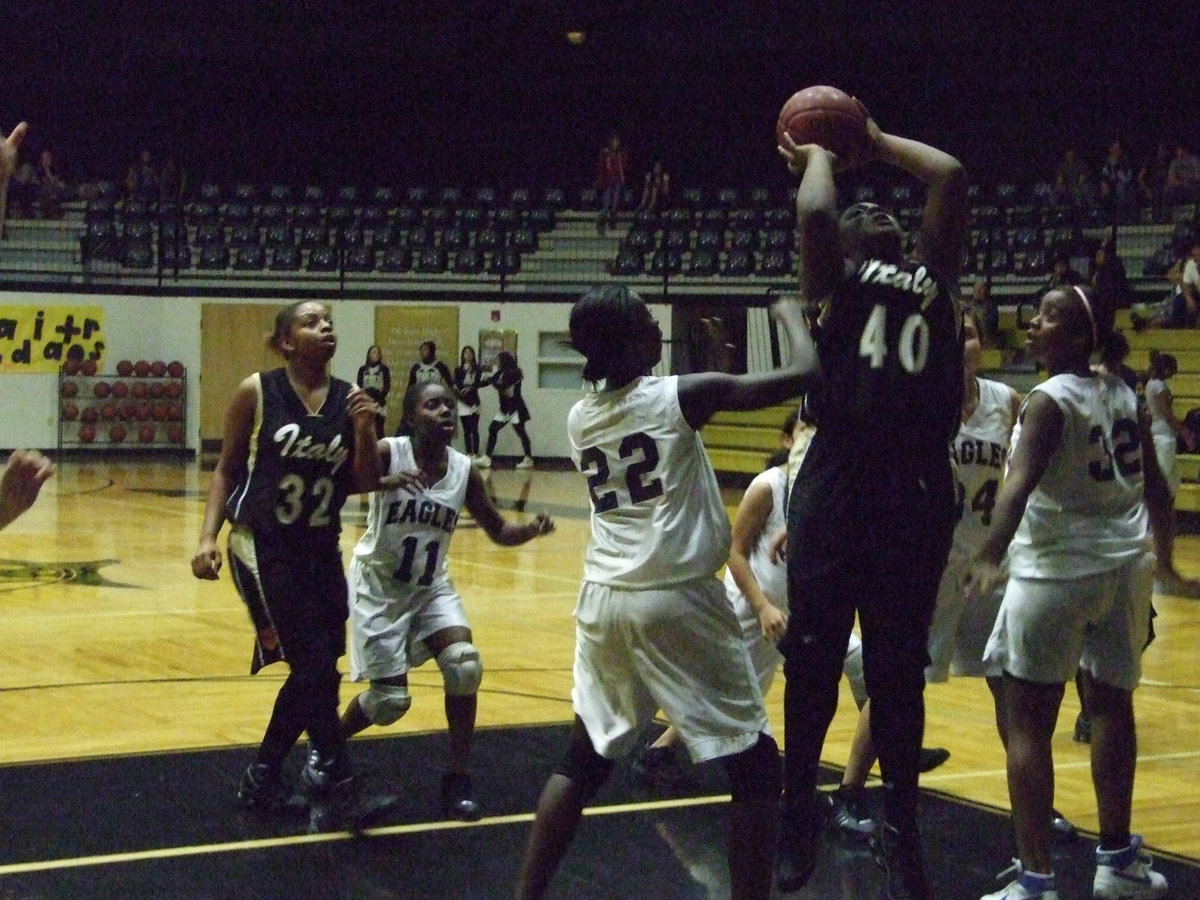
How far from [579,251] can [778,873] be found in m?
21.6

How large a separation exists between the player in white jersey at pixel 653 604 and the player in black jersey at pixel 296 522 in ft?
5.16

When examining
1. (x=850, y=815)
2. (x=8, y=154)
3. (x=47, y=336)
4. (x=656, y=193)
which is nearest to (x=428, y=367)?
(x=656, y=193)

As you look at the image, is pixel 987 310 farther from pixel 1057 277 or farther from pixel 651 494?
pixel 651 494

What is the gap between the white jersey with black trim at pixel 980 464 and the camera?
5453 mm

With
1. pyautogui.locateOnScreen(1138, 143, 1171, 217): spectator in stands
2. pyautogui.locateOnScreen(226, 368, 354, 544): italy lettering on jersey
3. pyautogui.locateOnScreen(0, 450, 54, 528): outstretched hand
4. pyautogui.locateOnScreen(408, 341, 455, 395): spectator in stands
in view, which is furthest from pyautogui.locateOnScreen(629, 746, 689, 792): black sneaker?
pyautogui.locateOnScreen(1138, 143, 1171, 217): spectator in stands

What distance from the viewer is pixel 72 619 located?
364 inches

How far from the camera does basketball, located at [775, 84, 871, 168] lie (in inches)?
146

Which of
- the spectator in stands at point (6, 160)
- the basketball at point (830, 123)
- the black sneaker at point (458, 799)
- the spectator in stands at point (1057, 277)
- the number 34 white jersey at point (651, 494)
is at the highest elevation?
the spectator in stands at point (1057, 277)

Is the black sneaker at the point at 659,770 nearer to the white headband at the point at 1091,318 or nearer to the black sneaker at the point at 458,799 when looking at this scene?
the black sneaker at the point at 458,799

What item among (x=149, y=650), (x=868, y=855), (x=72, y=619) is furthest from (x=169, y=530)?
(x=868, y=855)

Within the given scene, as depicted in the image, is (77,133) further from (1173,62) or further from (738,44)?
(1173,62)

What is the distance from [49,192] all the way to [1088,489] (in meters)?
22.7

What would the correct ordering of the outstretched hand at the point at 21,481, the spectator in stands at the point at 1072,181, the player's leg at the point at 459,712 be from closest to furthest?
the outstretched hand at the point at 21,481
the player's leg at the point at 459,712
the spectator in stands at the point at 1072,181

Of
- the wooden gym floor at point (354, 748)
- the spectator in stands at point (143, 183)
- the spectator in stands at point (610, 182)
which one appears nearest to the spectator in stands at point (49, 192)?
the spectator in stands at point (143, 183)
